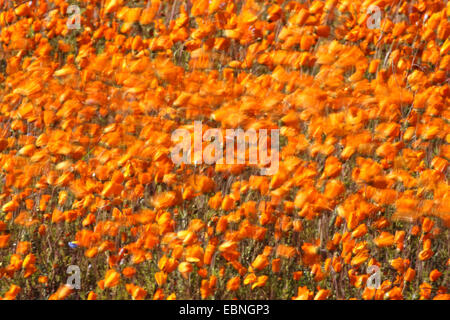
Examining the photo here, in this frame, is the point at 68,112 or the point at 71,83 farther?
the point at 71,83

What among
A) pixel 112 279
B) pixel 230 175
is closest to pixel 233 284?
pixel 112 279

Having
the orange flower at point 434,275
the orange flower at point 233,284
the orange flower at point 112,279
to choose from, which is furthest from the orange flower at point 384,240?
the orange flower at point 112,279

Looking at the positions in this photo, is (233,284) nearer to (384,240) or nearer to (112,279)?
(112,279)

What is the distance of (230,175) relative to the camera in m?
2.77

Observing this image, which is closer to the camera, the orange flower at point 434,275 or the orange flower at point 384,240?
the orange flower at point 434,275

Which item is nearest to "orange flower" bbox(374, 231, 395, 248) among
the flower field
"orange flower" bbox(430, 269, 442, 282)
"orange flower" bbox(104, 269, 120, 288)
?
the flower field

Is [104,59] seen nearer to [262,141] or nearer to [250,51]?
[250,51]

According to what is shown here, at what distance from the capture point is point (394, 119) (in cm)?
296

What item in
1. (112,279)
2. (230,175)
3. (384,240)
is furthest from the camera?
(230,175)

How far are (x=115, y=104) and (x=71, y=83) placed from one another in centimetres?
30

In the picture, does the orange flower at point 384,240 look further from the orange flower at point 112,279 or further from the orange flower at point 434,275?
the orange flower at point 112,279

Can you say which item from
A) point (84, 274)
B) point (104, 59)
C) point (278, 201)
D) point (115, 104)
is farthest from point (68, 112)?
point (278, 201)

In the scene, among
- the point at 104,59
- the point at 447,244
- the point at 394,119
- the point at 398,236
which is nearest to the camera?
the point at 398,236

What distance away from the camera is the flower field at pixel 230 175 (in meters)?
2.53
